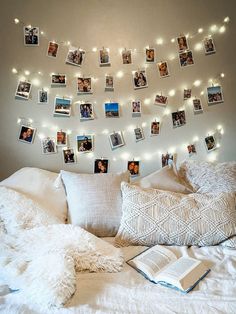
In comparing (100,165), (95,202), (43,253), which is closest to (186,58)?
(100,165)

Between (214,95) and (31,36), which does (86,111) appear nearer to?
(31,36)

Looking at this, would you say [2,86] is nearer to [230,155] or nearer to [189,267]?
[189,267]

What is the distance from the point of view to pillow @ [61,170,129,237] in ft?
4.91

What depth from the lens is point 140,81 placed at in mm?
1950

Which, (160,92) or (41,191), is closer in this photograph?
(41,191)

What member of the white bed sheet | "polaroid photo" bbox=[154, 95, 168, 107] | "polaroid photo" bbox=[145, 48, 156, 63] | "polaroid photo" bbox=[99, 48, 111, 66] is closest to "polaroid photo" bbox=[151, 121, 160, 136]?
"polaroid photo" bbox=[154, 95, 168, 107]

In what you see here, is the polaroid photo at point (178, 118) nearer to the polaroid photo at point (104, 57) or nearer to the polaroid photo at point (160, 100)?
the polaroid photo at point (160, 100)

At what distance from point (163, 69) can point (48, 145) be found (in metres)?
1.05

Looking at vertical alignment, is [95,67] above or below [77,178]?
above

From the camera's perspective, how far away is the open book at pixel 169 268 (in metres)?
1.02

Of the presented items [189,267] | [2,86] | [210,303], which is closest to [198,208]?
[189,267]

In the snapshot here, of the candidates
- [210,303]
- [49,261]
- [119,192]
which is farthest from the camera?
[119,192]

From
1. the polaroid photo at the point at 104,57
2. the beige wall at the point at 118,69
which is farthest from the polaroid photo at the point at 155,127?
the polaroid photo at the point at 104,57

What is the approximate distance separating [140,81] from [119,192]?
89 centimetres
